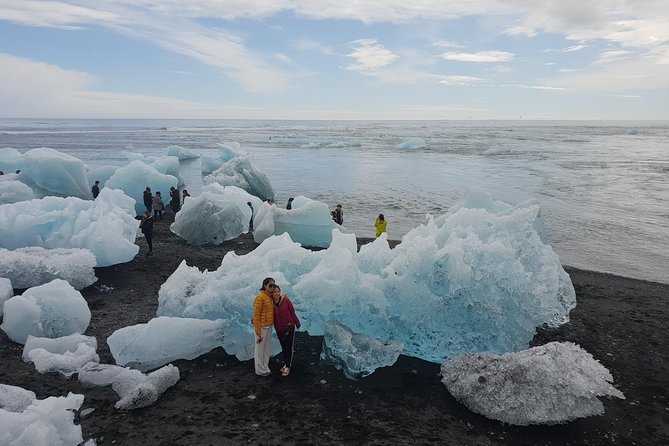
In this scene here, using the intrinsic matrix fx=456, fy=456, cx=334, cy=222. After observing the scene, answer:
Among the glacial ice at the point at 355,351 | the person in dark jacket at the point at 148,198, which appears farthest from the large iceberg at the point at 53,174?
the glacial ice at the point at 355,351

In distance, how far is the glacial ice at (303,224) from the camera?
46.5ft

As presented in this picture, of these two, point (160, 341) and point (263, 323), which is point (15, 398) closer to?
point (160, 341)

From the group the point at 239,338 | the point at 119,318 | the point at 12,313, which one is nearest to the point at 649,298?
the point at 239,338

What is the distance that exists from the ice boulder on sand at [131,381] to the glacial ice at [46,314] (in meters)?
1.58

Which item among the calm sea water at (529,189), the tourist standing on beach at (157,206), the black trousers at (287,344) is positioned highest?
the black trousers at (287,344)

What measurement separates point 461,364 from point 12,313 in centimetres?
701

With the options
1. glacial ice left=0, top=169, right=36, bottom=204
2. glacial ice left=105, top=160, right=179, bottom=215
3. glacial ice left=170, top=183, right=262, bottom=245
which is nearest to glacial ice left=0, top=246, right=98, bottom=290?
glacial ice left=170, top=183, right=262, bottom=245

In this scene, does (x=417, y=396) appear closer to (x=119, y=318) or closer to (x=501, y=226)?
(x=501, y=226)

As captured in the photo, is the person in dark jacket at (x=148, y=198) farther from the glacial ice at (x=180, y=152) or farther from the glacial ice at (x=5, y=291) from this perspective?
the glacial ice at (x=180, y=152)

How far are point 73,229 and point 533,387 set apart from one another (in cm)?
1143

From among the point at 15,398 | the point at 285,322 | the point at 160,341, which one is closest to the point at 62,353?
the point at 15,398

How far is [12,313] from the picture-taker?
287 inches

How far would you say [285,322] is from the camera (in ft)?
21.0

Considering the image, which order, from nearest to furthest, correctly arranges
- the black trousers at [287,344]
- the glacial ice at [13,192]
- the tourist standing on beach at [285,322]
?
the tourist standing on beach at [285,322]
the black trousers at [287,344]
the glacial ice at [13,192]
